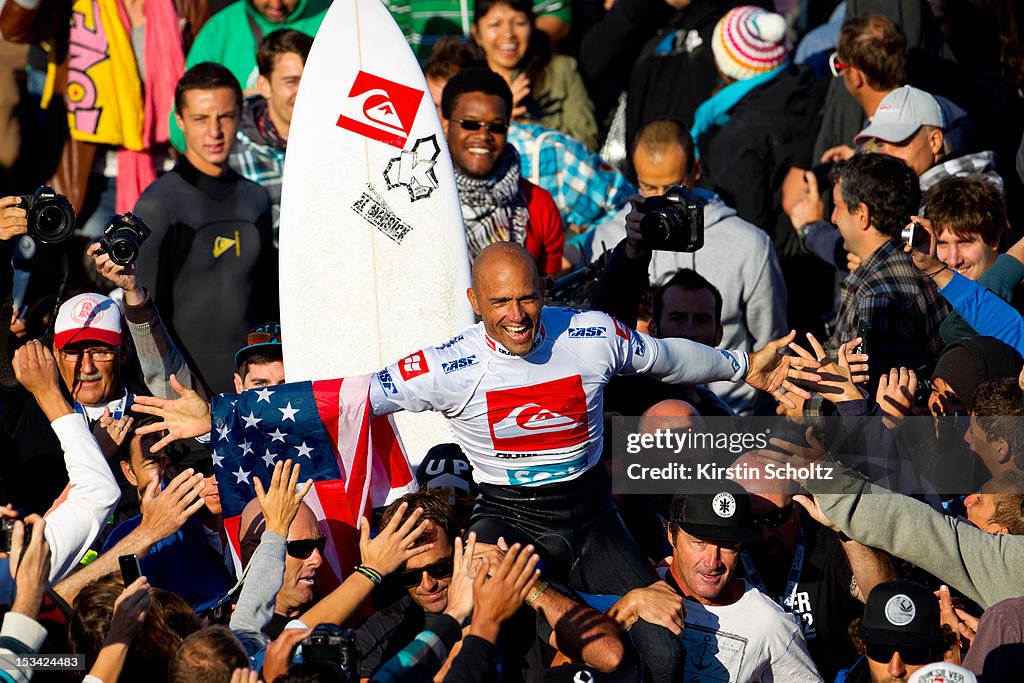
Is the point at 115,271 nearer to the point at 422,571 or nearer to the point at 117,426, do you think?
the point at 117,426

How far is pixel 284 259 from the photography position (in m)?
6.49

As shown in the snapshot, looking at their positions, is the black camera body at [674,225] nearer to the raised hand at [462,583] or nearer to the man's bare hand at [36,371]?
the raised hand at [462,583]

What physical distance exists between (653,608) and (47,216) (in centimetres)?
282

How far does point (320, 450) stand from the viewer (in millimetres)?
5406

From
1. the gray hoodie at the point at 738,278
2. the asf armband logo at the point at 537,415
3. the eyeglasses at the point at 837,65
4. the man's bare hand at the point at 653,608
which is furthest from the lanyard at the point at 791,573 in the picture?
the eyeglasses at the point at 837,65

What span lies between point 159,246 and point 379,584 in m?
2.68

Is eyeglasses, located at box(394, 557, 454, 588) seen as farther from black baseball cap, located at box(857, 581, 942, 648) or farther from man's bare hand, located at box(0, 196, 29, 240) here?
man's bare hand, located at box(0, 196, 29, 240)

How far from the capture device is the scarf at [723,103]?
8023 mm

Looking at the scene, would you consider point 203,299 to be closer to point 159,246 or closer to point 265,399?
point 159,246

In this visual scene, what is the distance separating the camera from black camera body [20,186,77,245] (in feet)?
17.4

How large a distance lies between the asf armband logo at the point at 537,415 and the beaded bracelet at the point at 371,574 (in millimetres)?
745

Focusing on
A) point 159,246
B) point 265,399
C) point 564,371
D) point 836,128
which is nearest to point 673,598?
point 564,371

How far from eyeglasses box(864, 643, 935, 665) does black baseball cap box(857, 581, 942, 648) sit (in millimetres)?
17

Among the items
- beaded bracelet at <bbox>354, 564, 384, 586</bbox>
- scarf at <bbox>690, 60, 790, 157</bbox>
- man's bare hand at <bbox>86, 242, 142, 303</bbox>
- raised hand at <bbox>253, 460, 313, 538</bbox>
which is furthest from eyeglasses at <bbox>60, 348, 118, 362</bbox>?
Result: scarf at <bbox>690, 60, 790, 157</bbox>
